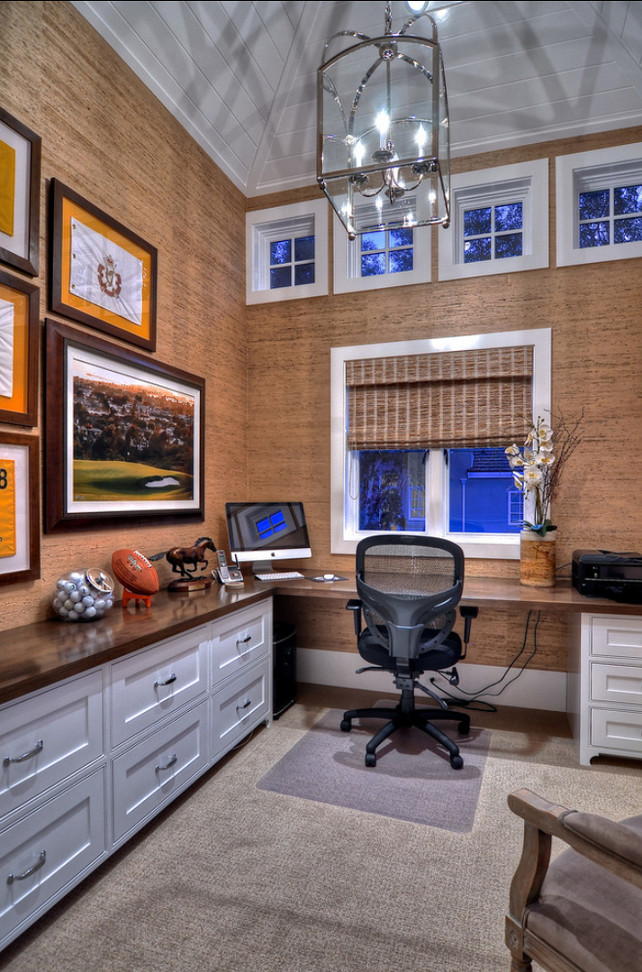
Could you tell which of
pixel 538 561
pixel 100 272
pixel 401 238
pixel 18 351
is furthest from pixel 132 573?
pixel 401 238

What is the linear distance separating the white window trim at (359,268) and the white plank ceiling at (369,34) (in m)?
0.56

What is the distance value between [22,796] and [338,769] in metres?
1.51

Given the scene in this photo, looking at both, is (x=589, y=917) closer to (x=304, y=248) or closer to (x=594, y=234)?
(x=594, y=234)

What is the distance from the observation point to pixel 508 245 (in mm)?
3674

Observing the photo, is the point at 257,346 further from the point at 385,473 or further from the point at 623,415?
the point at 623,415

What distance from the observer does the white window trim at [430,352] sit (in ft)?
11.3

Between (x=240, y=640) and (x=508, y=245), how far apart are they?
3.03 meters

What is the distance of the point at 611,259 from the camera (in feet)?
10.9

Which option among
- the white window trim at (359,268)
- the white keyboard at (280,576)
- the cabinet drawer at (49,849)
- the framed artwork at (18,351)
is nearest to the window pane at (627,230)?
the white window trim at (359,268)

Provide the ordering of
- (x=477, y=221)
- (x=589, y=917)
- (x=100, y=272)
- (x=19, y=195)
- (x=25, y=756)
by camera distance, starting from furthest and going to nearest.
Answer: (x=477, y=221)
(x=100, y=272)
(x=19, y=195)
(x=25, y=756)
(x=589, y=917)

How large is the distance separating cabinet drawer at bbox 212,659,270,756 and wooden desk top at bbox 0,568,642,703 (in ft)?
1.31

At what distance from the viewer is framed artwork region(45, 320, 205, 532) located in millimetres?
2383

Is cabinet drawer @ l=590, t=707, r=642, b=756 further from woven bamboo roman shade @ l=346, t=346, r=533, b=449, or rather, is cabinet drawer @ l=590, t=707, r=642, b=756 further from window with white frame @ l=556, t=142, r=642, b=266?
window with white frame @ l=556, t=142, r=642, b=266

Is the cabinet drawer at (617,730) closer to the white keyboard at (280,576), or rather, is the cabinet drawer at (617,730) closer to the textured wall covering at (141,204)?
the white keyboard at (280,576)
